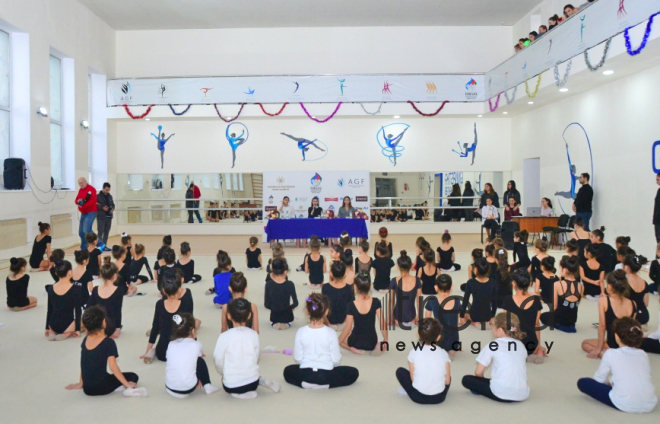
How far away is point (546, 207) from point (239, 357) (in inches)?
488

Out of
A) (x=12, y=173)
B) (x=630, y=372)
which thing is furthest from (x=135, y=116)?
(x=630, y=372)

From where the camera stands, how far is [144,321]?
21.6ft

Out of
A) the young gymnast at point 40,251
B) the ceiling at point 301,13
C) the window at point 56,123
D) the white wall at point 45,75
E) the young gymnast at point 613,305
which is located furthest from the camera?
the ceiling at point 301,13

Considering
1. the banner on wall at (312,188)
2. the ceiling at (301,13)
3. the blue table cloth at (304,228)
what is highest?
the ceiling at (301,13)

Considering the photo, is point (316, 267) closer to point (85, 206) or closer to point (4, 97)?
point (85, 206)

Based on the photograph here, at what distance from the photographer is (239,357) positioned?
4.07 meters

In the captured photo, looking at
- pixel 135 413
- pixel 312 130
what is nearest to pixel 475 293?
pixel 135 413

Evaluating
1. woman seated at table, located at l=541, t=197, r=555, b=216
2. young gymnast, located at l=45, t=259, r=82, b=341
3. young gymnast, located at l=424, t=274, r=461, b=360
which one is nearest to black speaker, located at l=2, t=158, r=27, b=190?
young gymnast, located at l=45, t=259, r=82, b=341

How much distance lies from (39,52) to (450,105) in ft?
35.7

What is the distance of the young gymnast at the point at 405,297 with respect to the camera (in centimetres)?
607

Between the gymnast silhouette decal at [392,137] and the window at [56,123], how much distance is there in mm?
9248

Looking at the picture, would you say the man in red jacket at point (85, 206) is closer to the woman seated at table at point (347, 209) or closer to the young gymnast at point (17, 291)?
the young gymnast at point (17, 291)

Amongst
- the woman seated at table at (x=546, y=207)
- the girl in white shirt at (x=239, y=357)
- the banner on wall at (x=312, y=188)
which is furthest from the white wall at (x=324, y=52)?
the girl in white shirt at (x=239, y=357)

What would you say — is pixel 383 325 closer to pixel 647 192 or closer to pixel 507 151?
pixel 647 192
